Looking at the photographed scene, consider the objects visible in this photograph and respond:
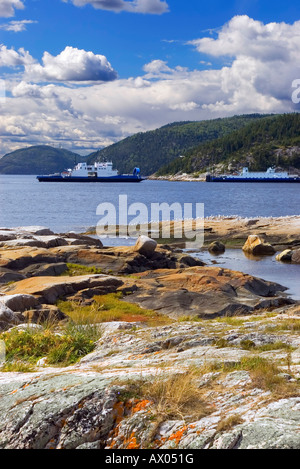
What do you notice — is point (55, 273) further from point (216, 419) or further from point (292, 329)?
point (216, 419)

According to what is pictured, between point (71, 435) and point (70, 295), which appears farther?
point (70, 295)

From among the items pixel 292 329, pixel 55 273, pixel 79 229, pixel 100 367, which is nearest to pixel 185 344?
pixel 100 367

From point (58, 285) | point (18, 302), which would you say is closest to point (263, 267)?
point (58, 285)

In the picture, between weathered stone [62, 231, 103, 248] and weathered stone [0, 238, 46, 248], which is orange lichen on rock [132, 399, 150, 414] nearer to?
weathered stone [0, 238, 46, 248]

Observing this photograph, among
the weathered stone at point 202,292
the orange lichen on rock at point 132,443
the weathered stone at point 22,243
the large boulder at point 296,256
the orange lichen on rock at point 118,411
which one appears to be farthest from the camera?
the large boulder at point 296,256

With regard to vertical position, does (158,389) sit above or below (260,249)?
above

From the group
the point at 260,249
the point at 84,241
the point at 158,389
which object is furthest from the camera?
the point at 260,249

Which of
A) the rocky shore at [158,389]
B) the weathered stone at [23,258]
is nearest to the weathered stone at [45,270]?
the weathered stone at [23,258]

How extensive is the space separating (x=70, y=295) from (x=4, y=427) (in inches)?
625

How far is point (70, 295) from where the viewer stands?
2058 cm

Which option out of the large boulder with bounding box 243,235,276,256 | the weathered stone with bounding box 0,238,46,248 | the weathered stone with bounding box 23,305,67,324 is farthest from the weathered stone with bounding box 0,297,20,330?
the large boulder with bounding box 243,235,276,256

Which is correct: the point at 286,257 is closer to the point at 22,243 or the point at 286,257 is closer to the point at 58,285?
the point at 22,243

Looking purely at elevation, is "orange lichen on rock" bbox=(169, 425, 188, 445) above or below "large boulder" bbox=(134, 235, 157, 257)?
above

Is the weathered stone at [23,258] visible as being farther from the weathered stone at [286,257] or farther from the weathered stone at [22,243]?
the weathered stone at [286,257]
